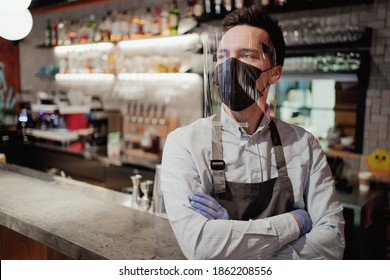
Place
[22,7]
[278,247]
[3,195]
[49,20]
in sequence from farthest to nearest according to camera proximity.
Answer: [49,20] < [22,7] < [3,195] < [278,247]

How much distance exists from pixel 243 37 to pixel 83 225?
80 cm

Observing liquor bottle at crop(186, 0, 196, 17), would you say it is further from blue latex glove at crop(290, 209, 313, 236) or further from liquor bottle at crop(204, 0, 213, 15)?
blue latex glove at crop(290, 209, 313, 236)

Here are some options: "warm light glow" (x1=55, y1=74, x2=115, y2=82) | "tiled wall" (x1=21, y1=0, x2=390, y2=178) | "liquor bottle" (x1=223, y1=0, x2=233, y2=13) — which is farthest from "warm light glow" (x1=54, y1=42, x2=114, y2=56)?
"tiled wall" (x1=21, y1=0, x2=390, y2=178)

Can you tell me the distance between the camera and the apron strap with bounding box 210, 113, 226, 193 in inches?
46.4

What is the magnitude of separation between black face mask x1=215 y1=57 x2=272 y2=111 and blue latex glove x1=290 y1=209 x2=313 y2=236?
0.34 metres

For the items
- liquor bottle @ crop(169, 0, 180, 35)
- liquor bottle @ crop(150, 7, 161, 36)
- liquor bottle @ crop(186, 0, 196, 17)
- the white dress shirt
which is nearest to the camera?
the white dress shirt

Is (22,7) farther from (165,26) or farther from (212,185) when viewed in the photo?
(165,26)

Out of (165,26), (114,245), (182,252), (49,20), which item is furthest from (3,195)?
(49,20)

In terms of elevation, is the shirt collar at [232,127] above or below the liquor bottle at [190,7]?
below

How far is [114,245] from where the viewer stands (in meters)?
1.23

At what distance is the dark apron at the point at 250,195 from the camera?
117cm

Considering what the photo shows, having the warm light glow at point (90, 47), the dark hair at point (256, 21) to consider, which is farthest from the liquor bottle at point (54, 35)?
the dark hair at point (256, 21)

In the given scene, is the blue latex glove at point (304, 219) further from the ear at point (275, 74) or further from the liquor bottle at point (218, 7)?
the liquor bottle at point (218, 7)
